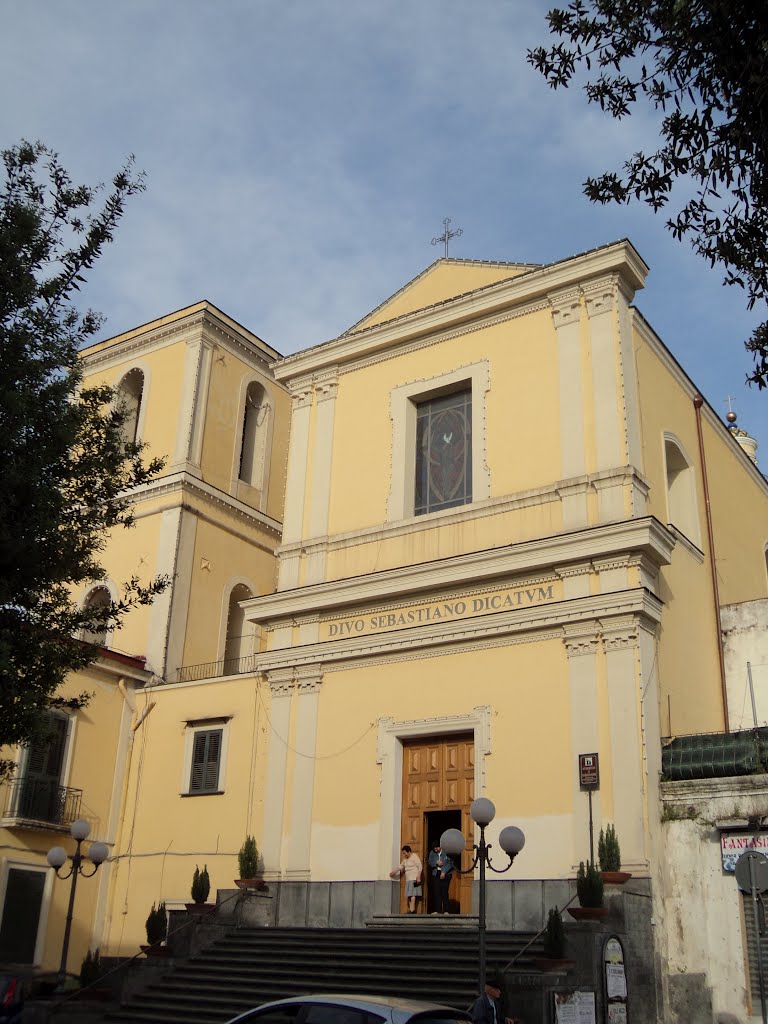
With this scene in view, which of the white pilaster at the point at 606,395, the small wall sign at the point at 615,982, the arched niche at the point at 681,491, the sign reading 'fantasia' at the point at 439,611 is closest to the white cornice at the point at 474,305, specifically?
the white pilaster at the point at 606,395

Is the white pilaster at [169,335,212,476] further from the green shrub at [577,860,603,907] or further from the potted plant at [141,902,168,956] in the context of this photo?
the green shrub at [577,860,603,907]

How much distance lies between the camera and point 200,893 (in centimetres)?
1844

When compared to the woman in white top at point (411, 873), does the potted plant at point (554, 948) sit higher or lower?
lower

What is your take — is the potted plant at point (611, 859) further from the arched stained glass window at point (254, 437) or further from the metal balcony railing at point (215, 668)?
the arched stained glass window at point (254, 437)

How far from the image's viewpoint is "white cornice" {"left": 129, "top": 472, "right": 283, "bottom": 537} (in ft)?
85.5

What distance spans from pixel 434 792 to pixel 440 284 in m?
9.67

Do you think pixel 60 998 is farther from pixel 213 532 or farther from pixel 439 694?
pixel 213 532

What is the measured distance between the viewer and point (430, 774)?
59.8ft

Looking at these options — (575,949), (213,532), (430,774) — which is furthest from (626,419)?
(213,532)

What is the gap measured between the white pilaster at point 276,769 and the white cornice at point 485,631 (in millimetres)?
359

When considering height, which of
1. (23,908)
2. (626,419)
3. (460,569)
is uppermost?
(626,419)

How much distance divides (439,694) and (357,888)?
331 cm

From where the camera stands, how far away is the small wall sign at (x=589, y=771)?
52.8 feet

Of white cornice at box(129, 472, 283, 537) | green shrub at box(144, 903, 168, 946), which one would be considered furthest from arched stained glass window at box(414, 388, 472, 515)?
green shrub at box(144, 903, 168, 946)
